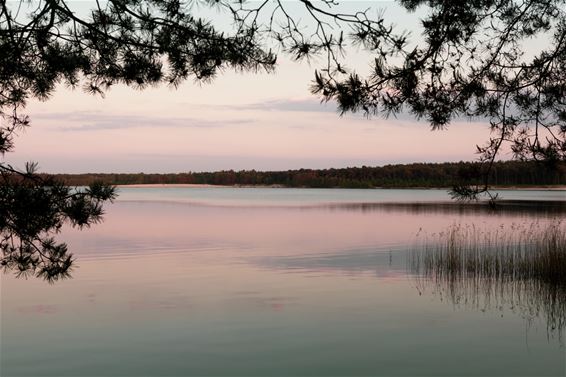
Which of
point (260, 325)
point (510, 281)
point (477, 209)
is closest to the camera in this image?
point (260, 325)

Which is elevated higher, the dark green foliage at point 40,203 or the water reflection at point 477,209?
Answer: the dark green foliage at point 40,203

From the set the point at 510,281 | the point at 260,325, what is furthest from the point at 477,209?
the point at 260,325

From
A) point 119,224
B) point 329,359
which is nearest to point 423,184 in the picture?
point 119,224

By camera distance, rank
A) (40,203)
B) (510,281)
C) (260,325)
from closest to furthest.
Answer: (40,203)
(260,325)
(510,281)

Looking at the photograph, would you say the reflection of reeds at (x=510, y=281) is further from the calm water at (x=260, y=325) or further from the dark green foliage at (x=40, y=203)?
the dark green foliage at (x=40, y=203)

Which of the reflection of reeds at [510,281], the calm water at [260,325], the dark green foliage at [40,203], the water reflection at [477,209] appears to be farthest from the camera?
the water reflection at [477,209]

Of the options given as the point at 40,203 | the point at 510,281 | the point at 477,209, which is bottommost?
the point at 477,209

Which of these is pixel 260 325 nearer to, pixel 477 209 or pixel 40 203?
pixel 40 203

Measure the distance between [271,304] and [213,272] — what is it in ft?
17.9

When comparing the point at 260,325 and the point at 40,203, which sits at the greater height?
the point at 40,203

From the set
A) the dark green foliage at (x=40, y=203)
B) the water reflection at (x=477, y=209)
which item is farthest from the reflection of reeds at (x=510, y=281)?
the water reflection at (x=477, y=209)

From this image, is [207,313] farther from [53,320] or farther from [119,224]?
[119,224]

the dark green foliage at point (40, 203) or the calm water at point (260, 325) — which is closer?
the dark green foliage at point (40, 203)

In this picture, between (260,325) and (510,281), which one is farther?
(510,281)
